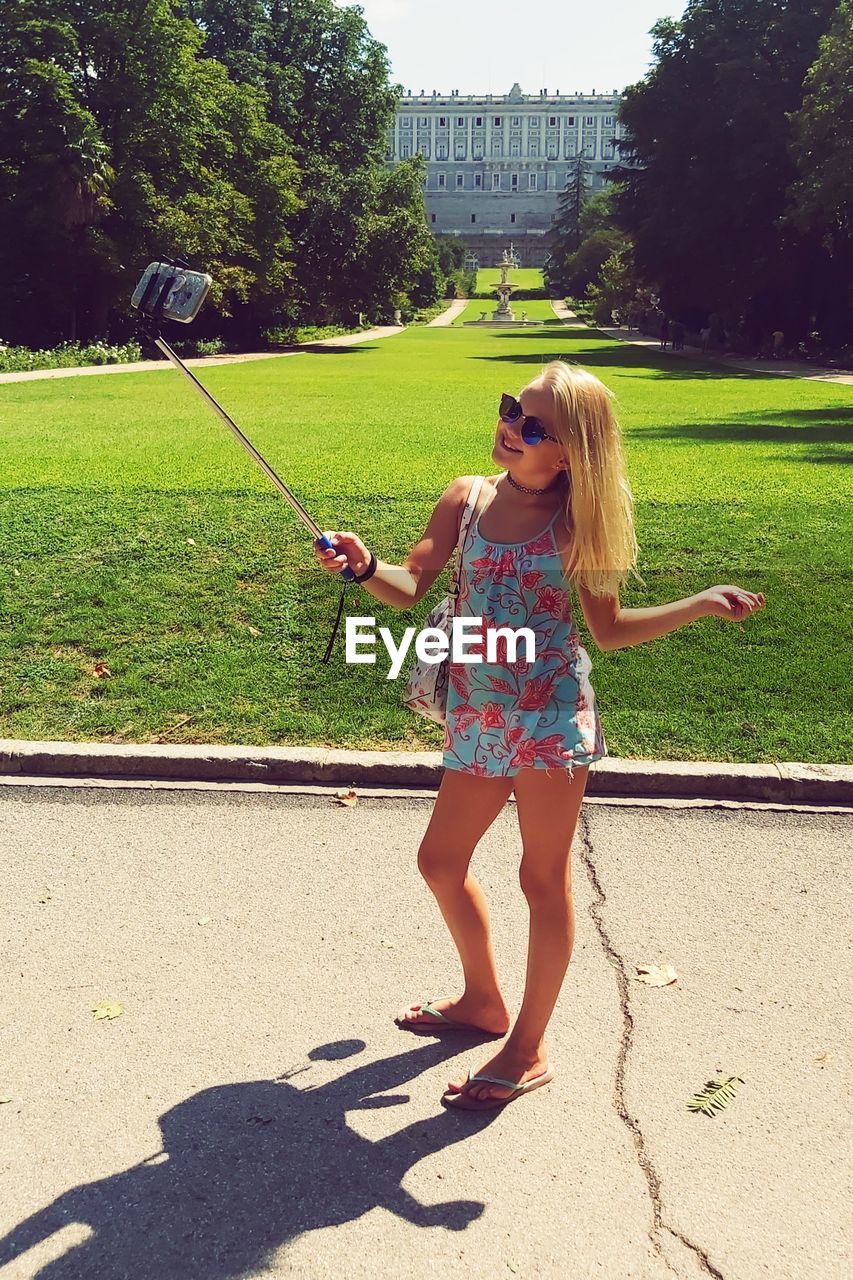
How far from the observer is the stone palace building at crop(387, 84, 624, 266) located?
6339 inches

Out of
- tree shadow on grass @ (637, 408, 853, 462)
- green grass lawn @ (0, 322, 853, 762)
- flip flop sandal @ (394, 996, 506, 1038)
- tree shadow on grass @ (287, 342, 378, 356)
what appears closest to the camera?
flip flop sandal @ (394, 996, 506, 1038)

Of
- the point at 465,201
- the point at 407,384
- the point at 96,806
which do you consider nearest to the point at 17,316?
the point at 407,384

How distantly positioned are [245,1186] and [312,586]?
17.4 ft

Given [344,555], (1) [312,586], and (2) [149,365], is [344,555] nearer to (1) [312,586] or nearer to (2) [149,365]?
(1) [312,586]

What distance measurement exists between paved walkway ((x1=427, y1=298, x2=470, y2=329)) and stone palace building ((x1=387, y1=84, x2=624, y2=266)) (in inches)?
1855

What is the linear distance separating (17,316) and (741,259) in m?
26.5

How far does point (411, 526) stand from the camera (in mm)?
9148

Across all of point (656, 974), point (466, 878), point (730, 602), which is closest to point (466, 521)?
point (730, 602)

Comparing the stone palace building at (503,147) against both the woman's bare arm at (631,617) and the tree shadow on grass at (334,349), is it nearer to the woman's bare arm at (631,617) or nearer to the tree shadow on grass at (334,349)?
the tree shadow on grass at (334,349)

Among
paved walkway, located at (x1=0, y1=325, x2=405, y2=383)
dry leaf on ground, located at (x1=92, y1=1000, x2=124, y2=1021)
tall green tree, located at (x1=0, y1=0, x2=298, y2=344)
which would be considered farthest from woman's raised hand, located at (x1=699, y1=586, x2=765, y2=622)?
tall green tree, located at (x1=0, y1=0, x2=298, y2=344)

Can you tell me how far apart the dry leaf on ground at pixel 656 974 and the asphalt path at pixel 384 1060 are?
35 millimetres

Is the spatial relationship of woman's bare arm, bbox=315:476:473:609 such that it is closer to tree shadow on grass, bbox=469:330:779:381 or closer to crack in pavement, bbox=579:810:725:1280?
crack in pavement, bbox=579:810:725:1280

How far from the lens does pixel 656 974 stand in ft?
12.8

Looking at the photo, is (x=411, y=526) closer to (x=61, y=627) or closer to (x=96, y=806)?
(x=61, y=627)
